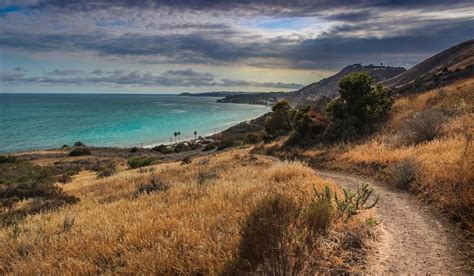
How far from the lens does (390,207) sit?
834 cm

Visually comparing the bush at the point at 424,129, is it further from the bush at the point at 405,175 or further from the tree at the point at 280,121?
the tree at the point at 280,121

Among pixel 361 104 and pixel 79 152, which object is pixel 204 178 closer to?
pixel 361 104

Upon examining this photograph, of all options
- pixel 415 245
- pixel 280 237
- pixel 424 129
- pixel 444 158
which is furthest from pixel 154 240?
pixel 424 129

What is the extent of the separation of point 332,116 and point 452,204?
23491 millimetres

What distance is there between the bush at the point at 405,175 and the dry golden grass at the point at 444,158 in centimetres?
18

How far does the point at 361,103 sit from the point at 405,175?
60.7 feet

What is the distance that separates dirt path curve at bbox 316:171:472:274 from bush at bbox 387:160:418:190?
1.75 meters

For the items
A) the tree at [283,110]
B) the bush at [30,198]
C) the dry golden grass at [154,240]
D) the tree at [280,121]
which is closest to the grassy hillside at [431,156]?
the dry golden grass at [154,240]

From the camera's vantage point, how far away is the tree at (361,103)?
2750cm

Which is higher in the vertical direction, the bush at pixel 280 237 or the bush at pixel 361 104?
the bush at pixel 361 104

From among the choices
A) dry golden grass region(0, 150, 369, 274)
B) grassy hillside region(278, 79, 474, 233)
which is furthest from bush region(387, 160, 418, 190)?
dry golden grass region(0, 150, 369, 274)

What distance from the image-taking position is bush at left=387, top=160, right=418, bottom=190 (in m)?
9.98

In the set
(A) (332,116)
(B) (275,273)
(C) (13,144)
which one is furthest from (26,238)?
(C) (13,144)

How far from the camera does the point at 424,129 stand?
16.9m
